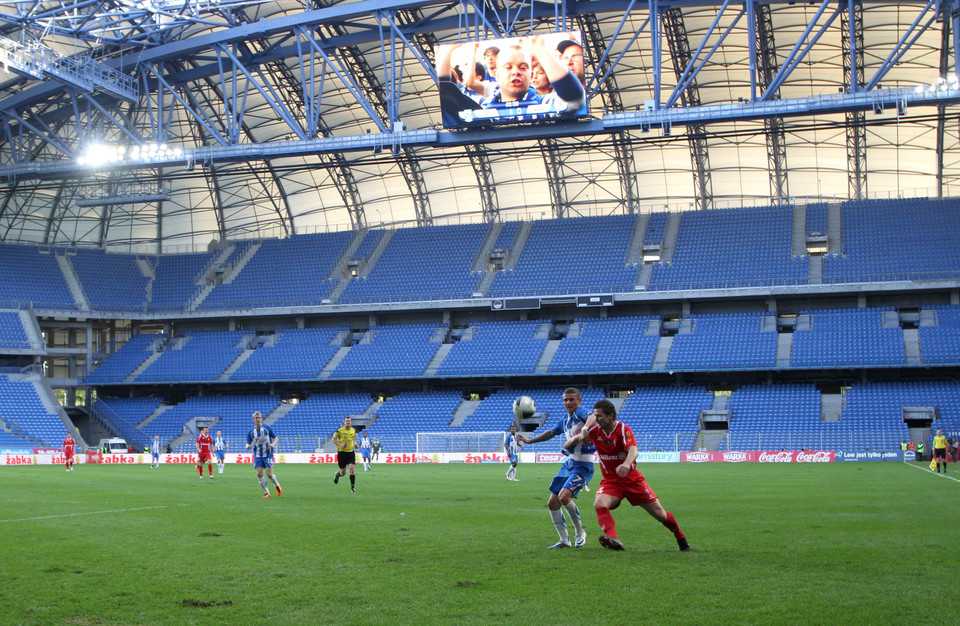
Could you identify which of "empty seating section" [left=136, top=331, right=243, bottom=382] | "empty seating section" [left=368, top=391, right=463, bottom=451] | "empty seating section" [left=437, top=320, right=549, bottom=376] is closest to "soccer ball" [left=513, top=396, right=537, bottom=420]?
"empty seating section" [left=368, top=391, right=463, bottom=451]

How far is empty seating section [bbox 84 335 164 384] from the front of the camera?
198 feet

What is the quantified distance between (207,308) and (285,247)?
7.22 meters

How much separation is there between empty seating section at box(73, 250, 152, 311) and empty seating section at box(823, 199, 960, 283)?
44338 millimetres

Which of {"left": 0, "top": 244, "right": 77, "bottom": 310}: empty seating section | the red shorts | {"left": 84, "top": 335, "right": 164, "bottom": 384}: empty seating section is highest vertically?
{"left": 0, "top": 244, "right": 77, "bottom": 310}: empty seating section

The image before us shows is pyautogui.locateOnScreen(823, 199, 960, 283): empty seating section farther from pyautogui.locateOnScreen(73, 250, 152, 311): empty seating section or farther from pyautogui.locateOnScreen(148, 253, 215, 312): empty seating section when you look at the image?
pyautogui.locateOnScreen(73, 250, 152, 311): empty seating section

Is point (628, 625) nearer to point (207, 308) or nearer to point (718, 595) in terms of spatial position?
point (718, 595)

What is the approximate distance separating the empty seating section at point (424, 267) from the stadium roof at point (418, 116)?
2107 millimetres

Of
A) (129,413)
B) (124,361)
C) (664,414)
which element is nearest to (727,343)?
(664,414)

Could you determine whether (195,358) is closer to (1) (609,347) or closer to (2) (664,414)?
(1) (609,347)

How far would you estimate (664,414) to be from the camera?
48.8 m

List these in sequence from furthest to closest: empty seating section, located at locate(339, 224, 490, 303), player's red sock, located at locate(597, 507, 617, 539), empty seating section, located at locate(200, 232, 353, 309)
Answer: empty seating section, located at locate(200, 232, 353, 309) < empty seating section, located at locate(339, 224, 490, 303) < player's red sock, located at locate(597, 507, 617, 539)

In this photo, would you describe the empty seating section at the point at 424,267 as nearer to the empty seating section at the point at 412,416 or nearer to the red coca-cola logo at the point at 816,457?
the empty seating section at the point at 412,416

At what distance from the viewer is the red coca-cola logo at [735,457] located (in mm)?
43750

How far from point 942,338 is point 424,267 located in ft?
100
